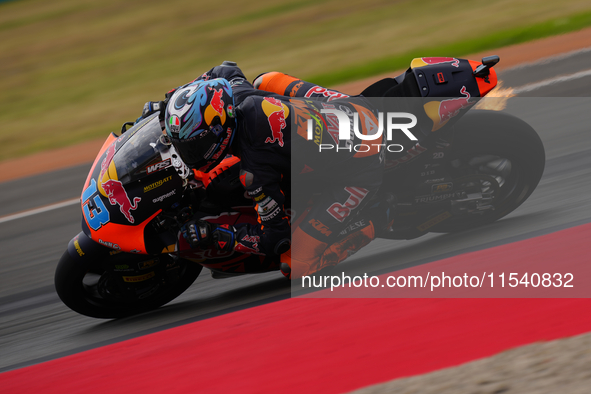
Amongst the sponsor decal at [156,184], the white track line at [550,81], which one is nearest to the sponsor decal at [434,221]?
the sponsor decal at [156,184]

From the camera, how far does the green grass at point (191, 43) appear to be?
989 centimetres

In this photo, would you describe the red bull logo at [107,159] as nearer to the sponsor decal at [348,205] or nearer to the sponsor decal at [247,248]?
the sponsor decal at [247,248]

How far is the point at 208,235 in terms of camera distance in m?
3.47

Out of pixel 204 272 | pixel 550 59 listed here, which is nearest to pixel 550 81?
pixel 550 59

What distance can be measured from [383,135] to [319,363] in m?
1.55

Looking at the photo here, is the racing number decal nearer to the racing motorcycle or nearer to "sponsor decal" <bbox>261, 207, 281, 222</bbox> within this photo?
the racing motorcycle

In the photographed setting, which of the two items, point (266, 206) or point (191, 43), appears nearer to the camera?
point (266, 206)

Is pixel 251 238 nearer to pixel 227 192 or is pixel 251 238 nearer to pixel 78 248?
pixel 227 192

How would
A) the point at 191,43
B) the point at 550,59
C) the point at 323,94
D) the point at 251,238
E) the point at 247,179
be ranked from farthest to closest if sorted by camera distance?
1. the point at 191,43
2. the point at 550,59
3. the point at 323,94
4. the point at 251,238
5. the point at 247,179

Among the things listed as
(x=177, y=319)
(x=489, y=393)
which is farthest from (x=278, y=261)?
(x=489, y=393)

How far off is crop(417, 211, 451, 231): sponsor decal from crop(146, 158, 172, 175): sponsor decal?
178 cm

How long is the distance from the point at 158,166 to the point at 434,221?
1934 millimetres

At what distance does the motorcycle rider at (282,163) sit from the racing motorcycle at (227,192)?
16 centimetres

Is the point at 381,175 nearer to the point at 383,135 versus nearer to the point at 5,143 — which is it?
the point at 383,135
